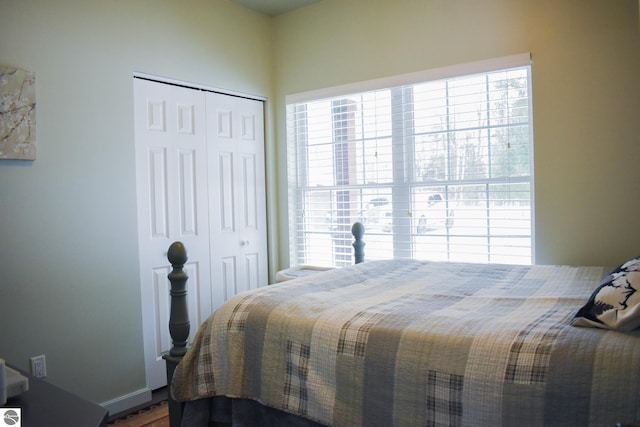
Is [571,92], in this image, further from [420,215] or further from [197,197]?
[197,197]

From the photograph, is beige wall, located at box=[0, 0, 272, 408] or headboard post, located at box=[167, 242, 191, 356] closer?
headboard post, located at box=[167, 242, 191, 356]

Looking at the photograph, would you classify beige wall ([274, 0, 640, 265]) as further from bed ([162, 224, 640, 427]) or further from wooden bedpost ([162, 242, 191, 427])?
wooden bedpost ([162, 242, 191, 427])

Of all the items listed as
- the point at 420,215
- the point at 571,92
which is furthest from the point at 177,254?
the point at 571,92

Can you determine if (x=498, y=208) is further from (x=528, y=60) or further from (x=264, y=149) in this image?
(x=264, y=149)

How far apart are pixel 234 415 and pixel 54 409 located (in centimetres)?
86

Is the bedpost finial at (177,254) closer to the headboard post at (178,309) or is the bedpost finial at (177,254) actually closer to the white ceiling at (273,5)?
the headboard post at (178,309)

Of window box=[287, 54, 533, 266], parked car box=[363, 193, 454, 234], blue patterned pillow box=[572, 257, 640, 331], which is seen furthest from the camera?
parked car box=[363, 193, 454, 234]

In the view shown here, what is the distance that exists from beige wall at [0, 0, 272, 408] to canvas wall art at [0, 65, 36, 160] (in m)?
0.05

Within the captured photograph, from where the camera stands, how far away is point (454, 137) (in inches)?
127

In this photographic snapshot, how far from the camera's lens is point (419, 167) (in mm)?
3387

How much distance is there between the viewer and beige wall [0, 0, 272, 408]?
247cm

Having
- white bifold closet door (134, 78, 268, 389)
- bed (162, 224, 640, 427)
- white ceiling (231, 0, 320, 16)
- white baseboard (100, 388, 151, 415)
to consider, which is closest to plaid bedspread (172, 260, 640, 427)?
bed (162, 224, 640, 427)

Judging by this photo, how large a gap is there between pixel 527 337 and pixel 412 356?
12.5 inches

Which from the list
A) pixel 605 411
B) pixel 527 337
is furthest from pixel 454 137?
pixel 605 411
